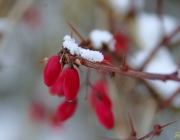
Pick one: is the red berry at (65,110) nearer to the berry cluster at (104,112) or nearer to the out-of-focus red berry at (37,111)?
the berry cluster at (104,112)

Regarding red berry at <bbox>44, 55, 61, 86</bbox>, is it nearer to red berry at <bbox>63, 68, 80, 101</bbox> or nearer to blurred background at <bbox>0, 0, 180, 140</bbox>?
red berry at <bbox>63, 68, 80, 101</bbox>

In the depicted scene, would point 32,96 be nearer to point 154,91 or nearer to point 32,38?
point 32,38

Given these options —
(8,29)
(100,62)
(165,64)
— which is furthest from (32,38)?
(100,62)

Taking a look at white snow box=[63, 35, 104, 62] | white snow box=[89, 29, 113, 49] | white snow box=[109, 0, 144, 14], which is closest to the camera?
white snow box=[63, 35, 104, 62]

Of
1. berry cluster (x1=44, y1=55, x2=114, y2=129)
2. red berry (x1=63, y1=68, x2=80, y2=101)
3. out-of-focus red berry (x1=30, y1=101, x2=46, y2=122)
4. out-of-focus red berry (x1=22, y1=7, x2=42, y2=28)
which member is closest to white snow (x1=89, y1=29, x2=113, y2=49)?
berry cluster (x1=44, y1=55, x2=114, y2=129)

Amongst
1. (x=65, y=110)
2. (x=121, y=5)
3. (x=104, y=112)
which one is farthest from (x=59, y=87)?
(x=121, y=5)

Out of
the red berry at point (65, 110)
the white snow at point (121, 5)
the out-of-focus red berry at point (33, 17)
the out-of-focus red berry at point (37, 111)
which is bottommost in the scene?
the red berry at point (65, 110)

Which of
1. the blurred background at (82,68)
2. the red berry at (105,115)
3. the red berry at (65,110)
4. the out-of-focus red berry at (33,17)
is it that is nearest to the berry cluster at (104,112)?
the red berry at (105,115)

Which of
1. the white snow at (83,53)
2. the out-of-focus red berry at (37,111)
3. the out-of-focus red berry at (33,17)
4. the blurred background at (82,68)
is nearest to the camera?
the white snow at (83,53)

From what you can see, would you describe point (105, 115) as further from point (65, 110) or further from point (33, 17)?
point (33, 17)
